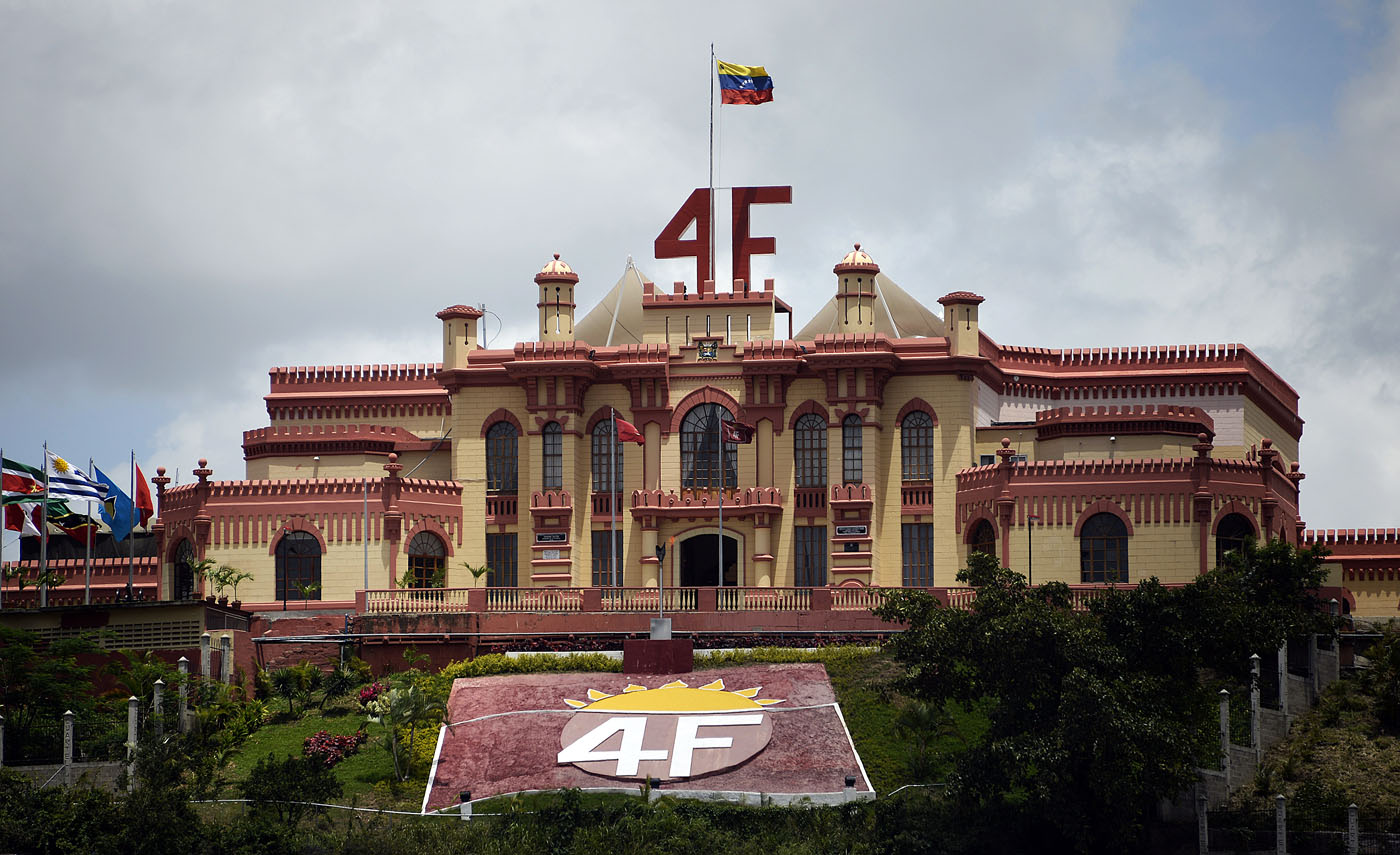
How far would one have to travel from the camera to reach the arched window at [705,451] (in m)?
69.3

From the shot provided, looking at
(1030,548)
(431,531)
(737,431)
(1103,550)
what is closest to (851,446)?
(737,431)

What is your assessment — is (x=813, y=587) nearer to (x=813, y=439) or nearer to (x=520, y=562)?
(x=813, y=439)

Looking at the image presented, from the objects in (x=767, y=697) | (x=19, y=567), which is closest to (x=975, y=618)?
(x=767, y=697)

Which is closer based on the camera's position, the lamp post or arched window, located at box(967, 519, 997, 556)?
the lamp post

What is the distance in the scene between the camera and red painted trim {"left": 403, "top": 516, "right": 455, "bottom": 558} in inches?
2667

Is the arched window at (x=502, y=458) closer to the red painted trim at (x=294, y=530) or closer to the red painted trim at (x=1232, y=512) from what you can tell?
the red painted trim at (x=294, y=530)

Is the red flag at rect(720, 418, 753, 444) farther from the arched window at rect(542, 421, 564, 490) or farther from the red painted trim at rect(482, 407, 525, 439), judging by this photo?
the red painted trim at rect(482, 407, 525, 439)

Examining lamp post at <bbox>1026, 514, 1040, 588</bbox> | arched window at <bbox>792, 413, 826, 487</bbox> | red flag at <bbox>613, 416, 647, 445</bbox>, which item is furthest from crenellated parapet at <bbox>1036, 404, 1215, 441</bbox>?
red flag at <bbox>613, 416, 647, 445</bbox>

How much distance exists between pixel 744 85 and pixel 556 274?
30.2 feet

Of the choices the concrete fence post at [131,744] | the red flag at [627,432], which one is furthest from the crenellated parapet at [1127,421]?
the concrete fence post at [131,744]

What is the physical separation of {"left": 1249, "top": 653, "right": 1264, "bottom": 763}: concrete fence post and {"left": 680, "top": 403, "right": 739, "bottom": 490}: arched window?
69.2 feet

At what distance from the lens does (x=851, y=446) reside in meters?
68.6

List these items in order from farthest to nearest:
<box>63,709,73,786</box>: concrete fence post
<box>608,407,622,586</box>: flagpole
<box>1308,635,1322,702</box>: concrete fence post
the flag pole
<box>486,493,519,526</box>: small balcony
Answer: <box>486,493,519,526</box>: small balcony
<box>608,407,622,586</box>: flagpole
the flag pole
<box>1308,635,1322,702</box>: concrete fence post
<box>63,709,73,786</box>: concrete fence post

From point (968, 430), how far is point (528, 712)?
788 inches
